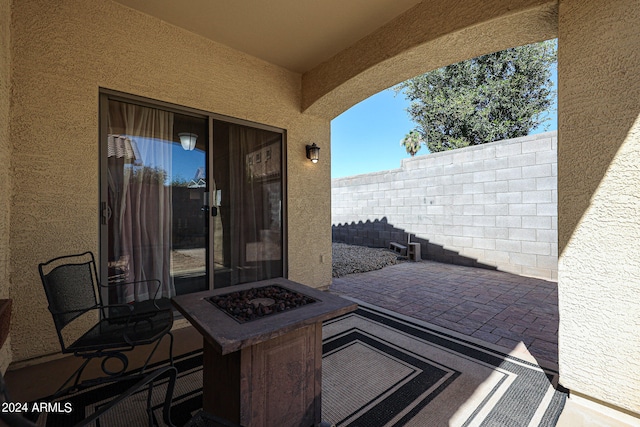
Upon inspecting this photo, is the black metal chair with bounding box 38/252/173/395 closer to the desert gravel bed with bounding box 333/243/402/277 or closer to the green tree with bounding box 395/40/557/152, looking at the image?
the desert gravel bed with bounding box 333/243/402/277

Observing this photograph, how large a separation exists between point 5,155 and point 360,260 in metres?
5.70

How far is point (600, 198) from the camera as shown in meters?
1.69

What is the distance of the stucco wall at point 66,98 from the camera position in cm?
212

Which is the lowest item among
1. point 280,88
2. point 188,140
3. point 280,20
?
point 188,140

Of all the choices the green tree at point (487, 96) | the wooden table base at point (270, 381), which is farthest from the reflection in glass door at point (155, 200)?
the green tree at point (487, 96)

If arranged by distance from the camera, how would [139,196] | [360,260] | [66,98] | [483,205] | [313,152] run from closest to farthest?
[66,98], [139,196], [313,152], [483,205], [360,260]

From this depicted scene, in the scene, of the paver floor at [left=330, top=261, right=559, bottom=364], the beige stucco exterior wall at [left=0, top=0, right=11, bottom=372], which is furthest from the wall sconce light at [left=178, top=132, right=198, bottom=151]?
the paver floor at [left=330, top=261, right=559, bottom=364]

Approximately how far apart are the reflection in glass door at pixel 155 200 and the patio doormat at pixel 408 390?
100 cm

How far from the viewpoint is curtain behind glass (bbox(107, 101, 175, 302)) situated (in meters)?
2.58

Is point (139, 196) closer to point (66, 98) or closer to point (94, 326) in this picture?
point (66, 98)

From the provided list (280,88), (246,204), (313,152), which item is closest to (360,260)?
(313,152)

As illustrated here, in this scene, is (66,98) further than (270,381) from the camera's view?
Yes

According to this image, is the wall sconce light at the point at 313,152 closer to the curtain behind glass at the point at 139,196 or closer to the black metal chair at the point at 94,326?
the curtain behind glass at the point at 139,196

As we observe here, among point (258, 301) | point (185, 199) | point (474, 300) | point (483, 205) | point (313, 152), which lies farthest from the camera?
point (483, 205)
